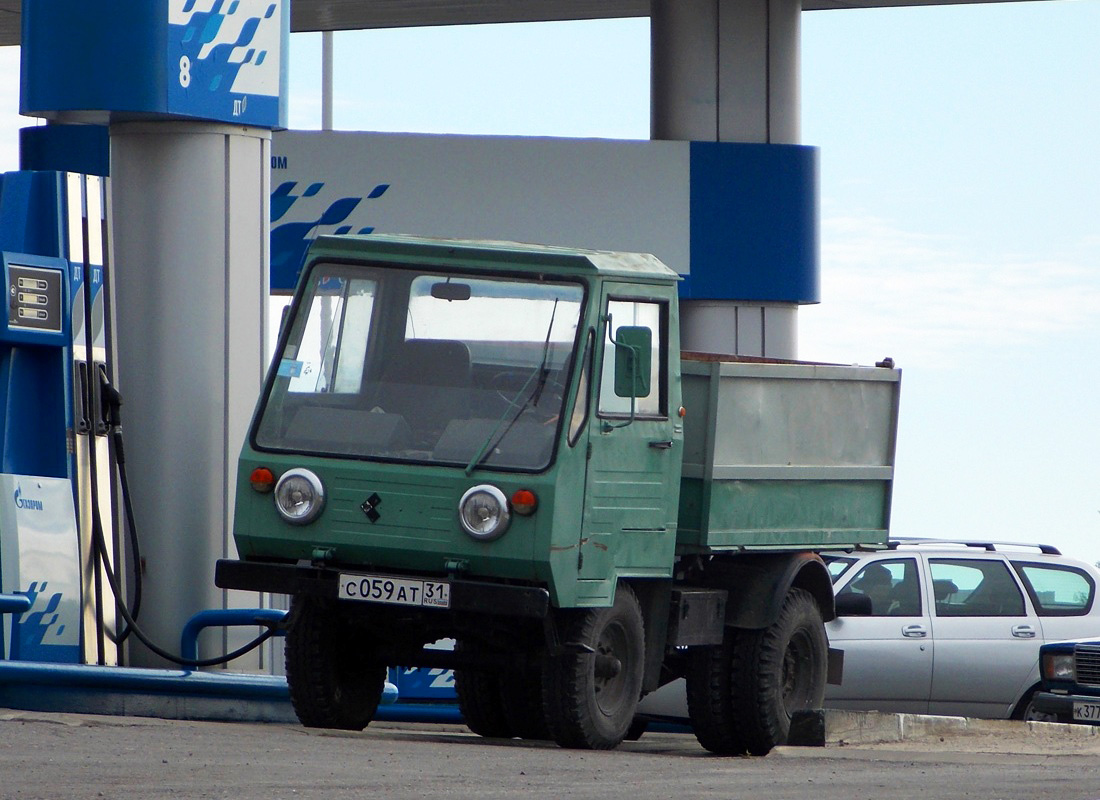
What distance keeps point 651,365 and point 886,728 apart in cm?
348

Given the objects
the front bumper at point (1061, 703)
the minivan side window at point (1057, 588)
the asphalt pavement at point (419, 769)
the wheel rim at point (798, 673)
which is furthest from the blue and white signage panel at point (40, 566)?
the minivan side window at point (1057, 588)

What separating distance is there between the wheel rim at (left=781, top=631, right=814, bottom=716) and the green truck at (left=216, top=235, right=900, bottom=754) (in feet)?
1.56

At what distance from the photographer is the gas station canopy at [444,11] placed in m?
21.9

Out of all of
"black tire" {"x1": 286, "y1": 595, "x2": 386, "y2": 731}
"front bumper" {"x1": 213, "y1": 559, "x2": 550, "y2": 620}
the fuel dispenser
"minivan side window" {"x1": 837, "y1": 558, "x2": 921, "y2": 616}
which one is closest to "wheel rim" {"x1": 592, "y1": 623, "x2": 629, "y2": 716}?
"front bumper" {"x1": 213, "y1": 559, "x2": 550, "y2": 620}

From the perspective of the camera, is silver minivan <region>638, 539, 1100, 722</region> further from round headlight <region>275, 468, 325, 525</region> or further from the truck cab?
round headlight <region>275, 468, 325, 525</region>

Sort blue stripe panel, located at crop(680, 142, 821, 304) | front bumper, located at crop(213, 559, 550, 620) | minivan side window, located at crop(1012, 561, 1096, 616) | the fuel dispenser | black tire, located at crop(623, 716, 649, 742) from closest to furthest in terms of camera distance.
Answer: front bumper, located at crop(213, 559, 550, 620) < the fuel dispenser < black tire, located at crop(623, 716, 649, 742) < minivan side window, located at crop(1012, 561, 1096, 616) < blue stripe panel, located at crop(680, 142, 821, 304)

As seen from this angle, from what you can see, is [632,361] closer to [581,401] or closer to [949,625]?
[581,401]

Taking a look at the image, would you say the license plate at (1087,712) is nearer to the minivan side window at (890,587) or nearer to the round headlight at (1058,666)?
the round headlight at (1058,666)

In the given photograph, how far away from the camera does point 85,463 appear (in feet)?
37.5

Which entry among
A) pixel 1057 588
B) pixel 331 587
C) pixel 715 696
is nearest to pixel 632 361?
pixel 331 587

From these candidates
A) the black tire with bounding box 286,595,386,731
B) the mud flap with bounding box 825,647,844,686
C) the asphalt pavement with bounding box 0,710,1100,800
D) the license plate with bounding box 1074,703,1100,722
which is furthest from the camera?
the license plate with bounding box 1074,703,1100,722

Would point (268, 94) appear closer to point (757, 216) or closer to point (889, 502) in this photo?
point (889, 502)

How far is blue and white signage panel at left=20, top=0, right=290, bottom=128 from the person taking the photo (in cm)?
1149

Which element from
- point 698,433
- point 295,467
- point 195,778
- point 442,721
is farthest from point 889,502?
point 195,778
